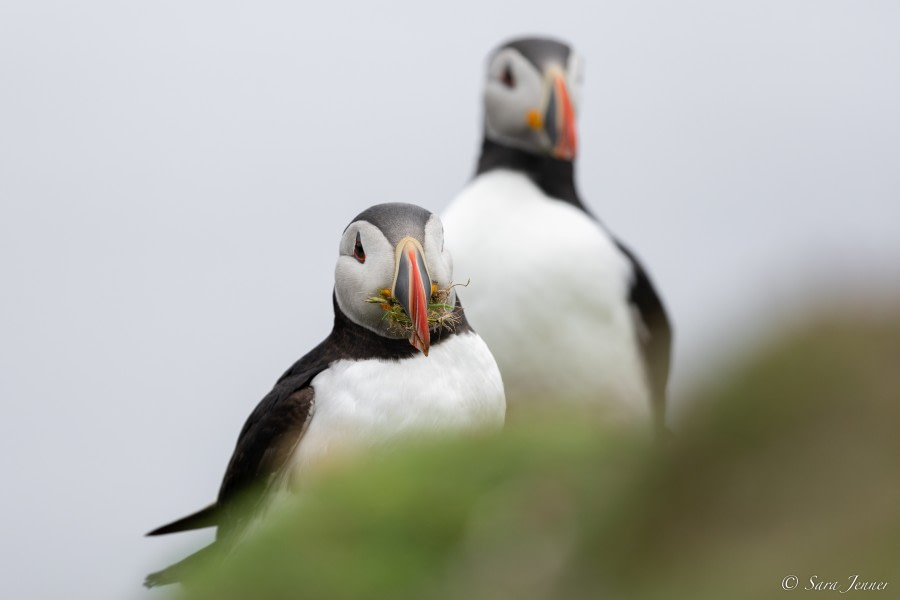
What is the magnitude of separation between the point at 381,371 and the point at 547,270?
3.45 meters

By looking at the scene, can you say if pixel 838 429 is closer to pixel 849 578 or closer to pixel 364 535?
pixel 849 578

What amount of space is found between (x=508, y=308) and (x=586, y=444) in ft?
17.2

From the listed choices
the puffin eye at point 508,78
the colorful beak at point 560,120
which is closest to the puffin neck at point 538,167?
the puffin eye at point 508,78

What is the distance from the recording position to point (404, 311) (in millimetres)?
4930

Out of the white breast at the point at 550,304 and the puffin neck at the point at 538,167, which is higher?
the puffin neck at the point at 538,167

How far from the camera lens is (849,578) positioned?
2.43 meters

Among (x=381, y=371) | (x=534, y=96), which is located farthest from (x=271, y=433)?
(x=534, y=96)

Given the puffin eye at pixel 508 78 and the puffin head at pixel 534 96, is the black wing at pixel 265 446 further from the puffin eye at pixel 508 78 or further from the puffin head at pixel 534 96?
the puffin eye at pixel 508 78

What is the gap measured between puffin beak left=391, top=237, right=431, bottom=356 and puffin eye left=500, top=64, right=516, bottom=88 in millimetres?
4051

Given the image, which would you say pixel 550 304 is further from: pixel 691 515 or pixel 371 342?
pixel 691 515

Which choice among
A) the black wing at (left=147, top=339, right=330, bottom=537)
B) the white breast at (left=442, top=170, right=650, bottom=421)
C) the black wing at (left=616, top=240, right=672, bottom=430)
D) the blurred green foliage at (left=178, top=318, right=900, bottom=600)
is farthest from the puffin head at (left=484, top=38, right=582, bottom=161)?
the blurred green foliage at (left=178, top=318, right=900, bottom=600)

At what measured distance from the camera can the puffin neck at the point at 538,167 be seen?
8.88m

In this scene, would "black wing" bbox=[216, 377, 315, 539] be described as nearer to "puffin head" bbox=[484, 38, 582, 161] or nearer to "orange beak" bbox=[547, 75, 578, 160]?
"orange beak" bbox=[547, 75, 578, 160]

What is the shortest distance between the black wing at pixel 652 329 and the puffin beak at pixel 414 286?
4052 mm
